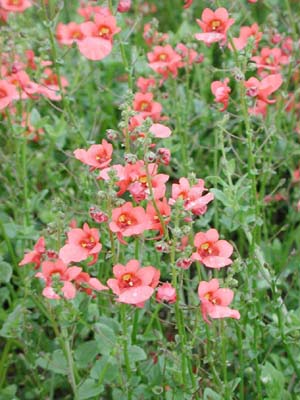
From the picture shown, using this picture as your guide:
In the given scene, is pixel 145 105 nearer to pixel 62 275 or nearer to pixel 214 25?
pixel 214 25

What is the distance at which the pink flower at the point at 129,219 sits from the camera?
201cm

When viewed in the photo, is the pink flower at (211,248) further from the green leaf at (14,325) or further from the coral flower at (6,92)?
the coral flower at (6,92)

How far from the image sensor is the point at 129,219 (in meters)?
2.04

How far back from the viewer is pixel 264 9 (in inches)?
194

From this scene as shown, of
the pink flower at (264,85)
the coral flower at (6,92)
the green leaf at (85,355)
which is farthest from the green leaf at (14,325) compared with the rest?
the pink flower at (264,85)

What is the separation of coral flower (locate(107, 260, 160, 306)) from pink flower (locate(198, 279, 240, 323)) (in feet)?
0.44

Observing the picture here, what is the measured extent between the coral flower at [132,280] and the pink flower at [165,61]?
51.7 inches

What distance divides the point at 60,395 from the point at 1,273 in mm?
670

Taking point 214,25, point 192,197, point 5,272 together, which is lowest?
point 5,272

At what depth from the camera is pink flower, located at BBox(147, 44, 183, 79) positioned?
10.3ft

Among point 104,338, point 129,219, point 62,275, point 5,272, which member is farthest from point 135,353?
point 5,272

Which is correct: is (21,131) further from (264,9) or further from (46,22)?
(264,9)

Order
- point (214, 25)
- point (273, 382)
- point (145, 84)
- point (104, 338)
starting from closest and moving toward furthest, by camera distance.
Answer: point (104, 338) → point (273, 382) → point (214, 25) → point (145, 84)

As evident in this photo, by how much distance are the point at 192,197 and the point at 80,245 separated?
1.17 ft
